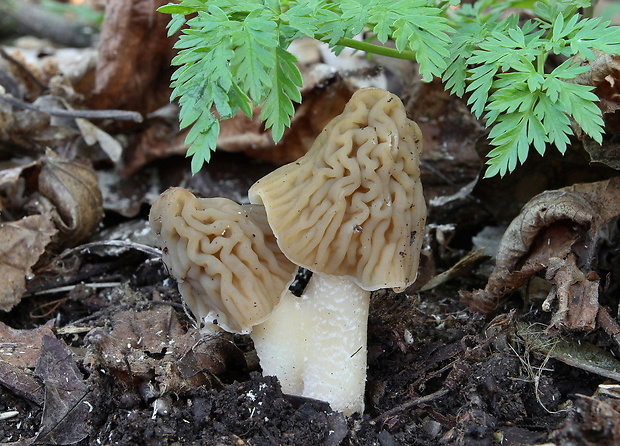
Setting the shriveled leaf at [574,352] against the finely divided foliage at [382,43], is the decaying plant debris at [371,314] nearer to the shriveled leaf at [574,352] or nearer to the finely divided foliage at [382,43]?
the shriveled leaf at [574,352]

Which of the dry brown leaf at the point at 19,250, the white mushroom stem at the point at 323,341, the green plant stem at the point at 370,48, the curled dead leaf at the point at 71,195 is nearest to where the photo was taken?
the white mushroom stem at the point at 323,341

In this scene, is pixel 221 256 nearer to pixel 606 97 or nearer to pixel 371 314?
pixel 371 314

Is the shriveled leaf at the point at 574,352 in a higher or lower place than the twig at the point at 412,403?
higher

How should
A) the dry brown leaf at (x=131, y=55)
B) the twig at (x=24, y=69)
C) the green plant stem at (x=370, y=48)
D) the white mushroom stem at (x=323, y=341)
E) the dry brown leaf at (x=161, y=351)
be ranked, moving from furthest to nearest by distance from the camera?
the twig at (x=24, y=69)
the dry brown leaf at (x=131, y=55)
the green plant stem at (x=370, y=48)
the white mushroom stem at (x=323, y=341)
the dry brown leaf at (x=161, y=351)

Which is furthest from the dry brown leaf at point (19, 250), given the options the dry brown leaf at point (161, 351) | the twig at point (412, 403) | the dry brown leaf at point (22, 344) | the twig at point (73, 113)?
the twig at point (412, 403)

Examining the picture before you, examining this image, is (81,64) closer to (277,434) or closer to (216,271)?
(216,271)

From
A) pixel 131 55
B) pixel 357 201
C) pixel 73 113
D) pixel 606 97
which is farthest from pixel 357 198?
pixel 131 55

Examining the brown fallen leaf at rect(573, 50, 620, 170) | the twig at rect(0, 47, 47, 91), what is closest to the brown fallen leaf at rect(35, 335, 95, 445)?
the brown fallen leaf at rect(573, 50, 620, 170)
